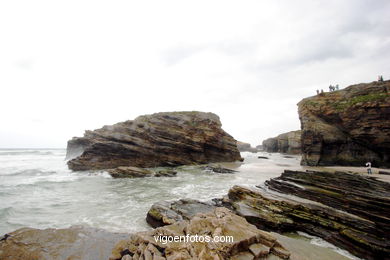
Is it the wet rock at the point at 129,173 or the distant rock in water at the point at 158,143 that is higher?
the distant rock in water at the point at 158,143

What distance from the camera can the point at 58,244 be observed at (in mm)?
7512

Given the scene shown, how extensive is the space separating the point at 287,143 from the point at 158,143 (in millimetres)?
62115

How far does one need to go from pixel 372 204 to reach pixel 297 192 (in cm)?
407

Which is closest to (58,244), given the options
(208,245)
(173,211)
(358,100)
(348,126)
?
(173,211)

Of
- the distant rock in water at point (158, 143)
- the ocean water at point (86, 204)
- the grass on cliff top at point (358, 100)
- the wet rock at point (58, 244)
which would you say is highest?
the grass on cliff top at point (358, 100)

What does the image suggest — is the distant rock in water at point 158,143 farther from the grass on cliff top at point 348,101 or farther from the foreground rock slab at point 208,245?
the foreground rock slab at point 208,245

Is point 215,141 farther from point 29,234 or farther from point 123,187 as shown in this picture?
point 29,234

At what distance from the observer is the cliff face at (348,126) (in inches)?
1070

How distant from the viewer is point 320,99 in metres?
34.4

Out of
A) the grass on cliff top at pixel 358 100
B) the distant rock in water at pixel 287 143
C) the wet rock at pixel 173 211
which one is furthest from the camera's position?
the distant rock in water at pixel 287 143

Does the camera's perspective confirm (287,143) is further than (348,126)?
Yes

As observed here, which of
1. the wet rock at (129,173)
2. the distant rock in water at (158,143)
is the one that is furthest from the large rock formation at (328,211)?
the distant rock in water at (158,143)

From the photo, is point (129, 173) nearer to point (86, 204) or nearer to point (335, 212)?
point (86, 204)

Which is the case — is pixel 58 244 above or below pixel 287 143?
below
